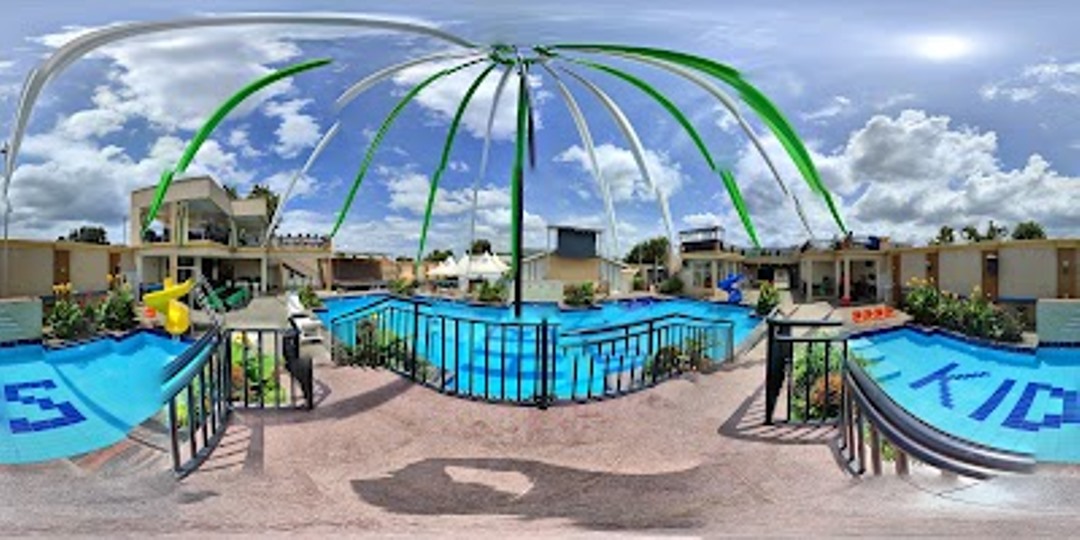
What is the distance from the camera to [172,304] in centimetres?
147

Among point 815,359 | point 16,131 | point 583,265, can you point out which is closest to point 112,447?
point 16,131

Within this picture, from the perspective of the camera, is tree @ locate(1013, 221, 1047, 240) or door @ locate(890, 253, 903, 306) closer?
tree @ locate(1013, 221, 1047, 240)

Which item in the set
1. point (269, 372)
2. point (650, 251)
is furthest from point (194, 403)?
point (650, 251)

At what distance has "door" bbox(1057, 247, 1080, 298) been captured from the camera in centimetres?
139

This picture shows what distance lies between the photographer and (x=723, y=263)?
4.77ft

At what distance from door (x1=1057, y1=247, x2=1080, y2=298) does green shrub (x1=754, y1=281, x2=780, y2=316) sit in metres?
0.65

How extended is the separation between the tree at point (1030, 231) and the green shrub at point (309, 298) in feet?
6.06

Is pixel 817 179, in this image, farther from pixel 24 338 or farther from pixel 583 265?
pixel 24 338

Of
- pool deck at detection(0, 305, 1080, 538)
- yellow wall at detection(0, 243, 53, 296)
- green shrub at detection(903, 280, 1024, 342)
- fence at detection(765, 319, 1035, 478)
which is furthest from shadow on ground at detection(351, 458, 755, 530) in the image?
yellow wall at detection(0, 243, 53, 296)

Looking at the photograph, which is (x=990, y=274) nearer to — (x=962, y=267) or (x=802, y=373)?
(x=962, y=267)

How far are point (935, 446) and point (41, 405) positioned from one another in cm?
232

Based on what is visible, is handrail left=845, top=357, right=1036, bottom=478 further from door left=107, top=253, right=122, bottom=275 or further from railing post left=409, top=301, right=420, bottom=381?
door left=107, top=253, right=122, bottom=275

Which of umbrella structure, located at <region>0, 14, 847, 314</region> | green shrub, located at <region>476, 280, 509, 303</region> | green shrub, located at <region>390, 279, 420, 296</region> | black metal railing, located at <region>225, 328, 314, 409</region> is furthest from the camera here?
black metal railing, located at <region>225, 328, 314, 409</region>

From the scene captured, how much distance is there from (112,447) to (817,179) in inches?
75.9
